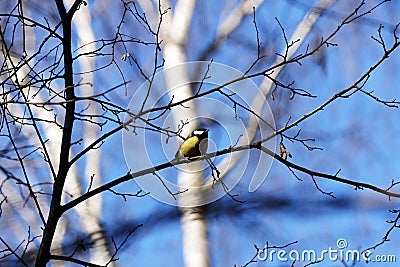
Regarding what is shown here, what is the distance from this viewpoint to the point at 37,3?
296 cm

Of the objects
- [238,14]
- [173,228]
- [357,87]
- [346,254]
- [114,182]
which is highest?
[238,14]

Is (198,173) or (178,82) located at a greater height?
(178,82)

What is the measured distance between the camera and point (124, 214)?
2.63m

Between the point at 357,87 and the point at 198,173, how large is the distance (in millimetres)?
1095

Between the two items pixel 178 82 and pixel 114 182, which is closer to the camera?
pixel 114 182

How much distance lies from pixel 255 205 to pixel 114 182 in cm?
158

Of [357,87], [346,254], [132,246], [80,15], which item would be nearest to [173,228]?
[132,246]

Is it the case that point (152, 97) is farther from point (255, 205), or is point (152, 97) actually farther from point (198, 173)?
point (255, 205)

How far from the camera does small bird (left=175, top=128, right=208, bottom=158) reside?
5.47 feet

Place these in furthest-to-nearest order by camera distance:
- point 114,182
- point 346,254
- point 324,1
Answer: point 324,1 < point 346,254 < point 114,182

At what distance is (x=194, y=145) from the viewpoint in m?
1.71

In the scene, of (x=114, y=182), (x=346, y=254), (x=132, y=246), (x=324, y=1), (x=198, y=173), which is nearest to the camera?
(x=114, y=182)

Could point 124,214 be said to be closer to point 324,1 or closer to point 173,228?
point 173,228

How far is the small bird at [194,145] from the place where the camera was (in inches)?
65.6
